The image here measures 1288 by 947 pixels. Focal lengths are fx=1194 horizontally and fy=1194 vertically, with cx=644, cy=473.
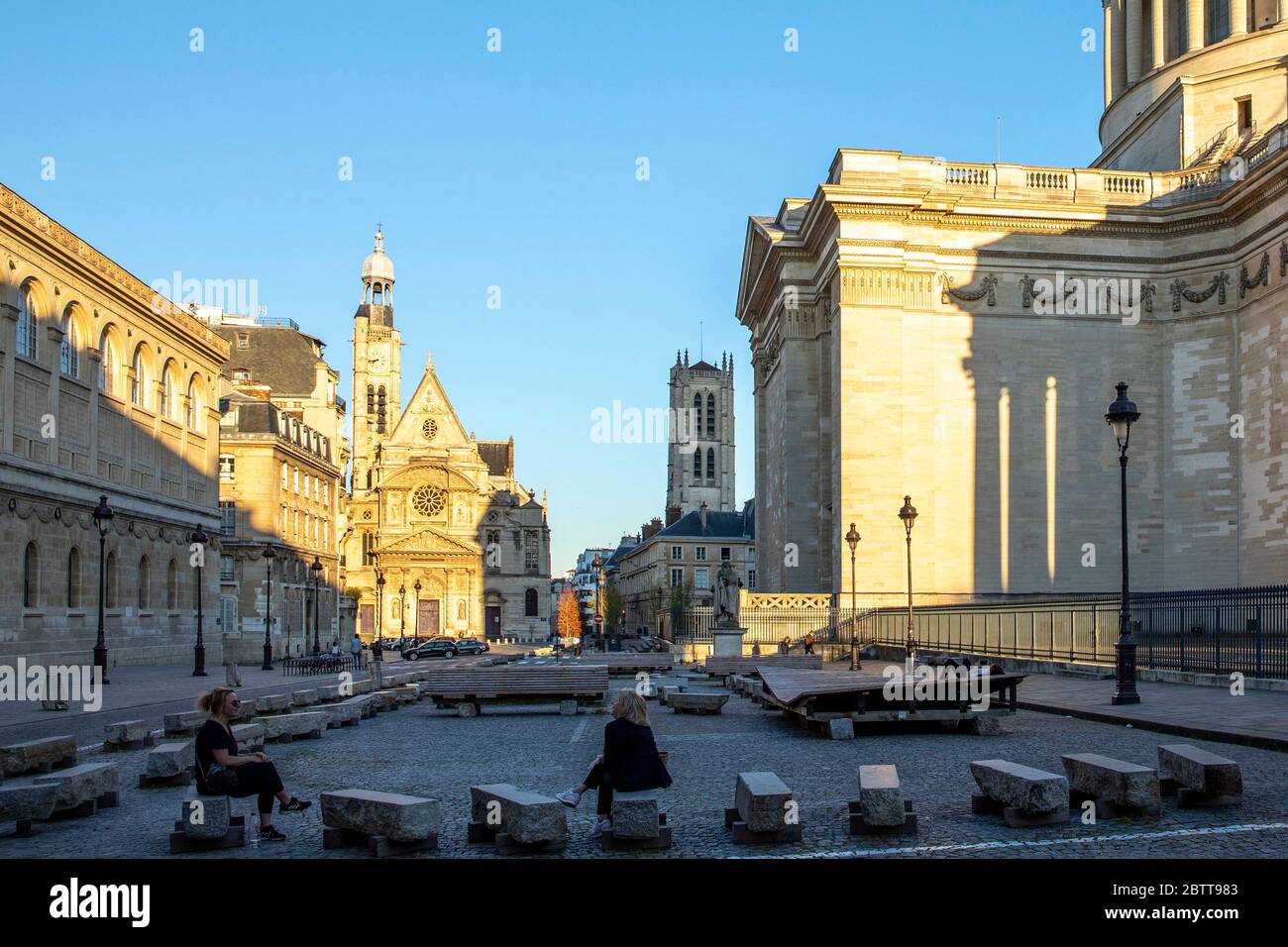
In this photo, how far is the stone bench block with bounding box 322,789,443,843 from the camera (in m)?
8.89

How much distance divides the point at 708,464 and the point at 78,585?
351 ft

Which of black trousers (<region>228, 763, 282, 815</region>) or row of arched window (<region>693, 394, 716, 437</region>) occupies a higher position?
row of arched window (<region>693, 394, 716, 437</region>)


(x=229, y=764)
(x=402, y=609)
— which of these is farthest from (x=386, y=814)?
(x=402, y=609)

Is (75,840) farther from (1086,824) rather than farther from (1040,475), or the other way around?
(1040,475)

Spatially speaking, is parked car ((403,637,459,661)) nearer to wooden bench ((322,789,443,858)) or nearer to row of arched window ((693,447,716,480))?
wooden bench ((322,789,443,858))

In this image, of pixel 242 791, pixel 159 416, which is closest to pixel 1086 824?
pixel 242 791

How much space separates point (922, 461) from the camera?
4316 centimetres

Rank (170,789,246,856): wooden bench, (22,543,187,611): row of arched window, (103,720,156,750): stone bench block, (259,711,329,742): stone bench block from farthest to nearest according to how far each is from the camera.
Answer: (22,543,187,611): row of arched window < (259,711,329,742): stone bench block < (103,720,156,750): stone bench block < (170,789,246,856): wooden bench

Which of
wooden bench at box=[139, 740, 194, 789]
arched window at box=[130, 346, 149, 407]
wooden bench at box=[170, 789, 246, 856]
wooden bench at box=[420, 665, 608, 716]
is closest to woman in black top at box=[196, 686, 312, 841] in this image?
wooden bench at box=[170, 789, 246, 856]

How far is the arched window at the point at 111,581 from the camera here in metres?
41.7

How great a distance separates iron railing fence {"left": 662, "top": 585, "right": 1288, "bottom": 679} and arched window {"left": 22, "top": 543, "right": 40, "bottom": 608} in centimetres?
2268

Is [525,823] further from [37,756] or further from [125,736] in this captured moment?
[125,736]

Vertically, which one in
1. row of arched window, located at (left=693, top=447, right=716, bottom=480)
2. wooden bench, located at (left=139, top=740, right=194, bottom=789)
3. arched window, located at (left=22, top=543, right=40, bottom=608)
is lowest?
wooden bench, located at (left=139, top=740, right=194, bottom=789)

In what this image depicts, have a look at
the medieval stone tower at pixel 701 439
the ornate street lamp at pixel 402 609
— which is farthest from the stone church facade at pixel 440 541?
the medieval stone tower at pixel 701 439
